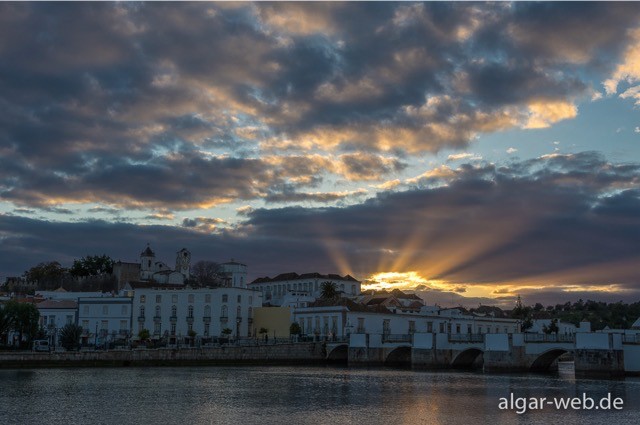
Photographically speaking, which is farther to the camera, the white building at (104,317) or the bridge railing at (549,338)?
the white building at (104,317)

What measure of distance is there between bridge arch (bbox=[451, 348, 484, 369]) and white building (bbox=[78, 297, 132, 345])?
40818mm

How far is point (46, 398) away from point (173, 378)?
15043 millimetres

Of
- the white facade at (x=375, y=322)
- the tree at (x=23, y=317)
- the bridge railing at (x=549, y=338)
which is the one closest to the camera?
the bridge railing at (x=549, y=338)

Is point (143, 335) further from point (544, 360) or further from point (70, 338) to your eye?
point (544, 360)

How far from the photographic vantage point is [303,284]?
138 m

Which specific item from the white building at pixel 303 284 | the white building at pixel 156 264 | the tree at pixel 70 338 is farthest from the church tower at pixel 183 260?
the tree at pixel 70 338

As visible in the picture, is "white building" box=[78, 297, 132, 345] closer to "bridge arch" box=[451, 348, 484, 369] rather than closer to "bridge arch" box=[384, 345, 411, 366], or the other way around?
"bridge arch" box=[384, 345, 411, 366]

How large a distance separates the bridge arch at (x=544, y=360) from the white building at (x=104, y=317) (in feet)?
162

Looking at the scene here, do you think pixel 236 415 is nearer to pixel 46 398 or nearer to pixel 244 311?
pixel 46 398

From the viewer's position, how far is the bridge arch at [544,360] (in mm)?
62281

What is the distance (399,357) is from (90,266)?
81075 mm

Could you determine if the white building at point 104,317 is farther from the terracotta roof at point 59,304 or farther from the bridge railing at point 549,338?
the bridge railing at point 549,338

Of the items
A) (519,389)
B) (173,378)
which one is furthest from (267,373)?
(519,389)

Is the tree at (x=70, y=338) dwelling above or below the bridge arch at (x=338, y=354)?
above
